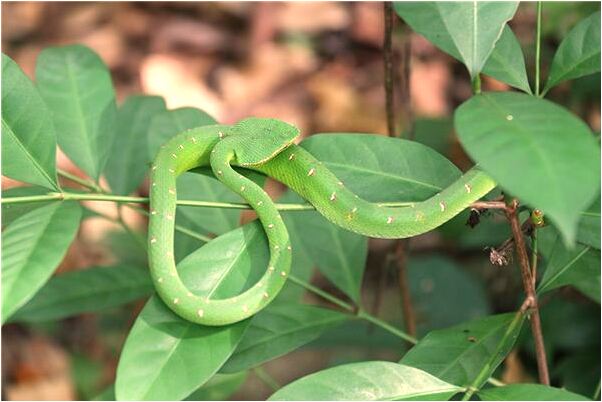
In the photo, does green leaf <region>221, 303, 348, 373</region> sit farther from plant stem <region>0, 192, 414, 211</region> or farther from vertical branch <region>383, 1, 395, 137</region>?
vertical branch <region>383, 1, 395, 137</region>

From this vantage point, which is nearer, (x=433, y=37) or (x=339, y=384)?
(x=339, y=384)

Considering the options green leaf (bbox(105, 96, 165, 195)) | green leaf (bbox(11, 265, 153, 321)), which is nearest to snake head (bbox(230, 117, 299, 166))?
green leaf (bbox(105, 96, 165, 195))

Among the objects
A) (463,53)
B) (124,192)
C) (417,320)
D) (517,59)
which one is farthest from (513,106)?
(417,320)

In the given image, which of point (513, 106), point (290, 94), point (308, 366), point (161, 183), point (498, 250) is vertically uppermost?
point (513, 106)

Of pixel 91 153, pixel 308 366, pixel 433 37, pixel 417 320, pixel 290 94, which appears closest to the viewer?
pixel 433 37

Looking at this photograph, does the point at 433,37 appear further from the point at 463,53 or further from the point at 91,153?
the point at 91,153

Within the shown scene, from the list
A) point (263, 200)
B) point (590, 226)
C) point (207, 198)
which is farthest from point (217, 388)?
point (590, 226)

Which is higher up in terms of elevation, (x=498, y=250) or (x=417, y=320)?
(x=498, y=250)
